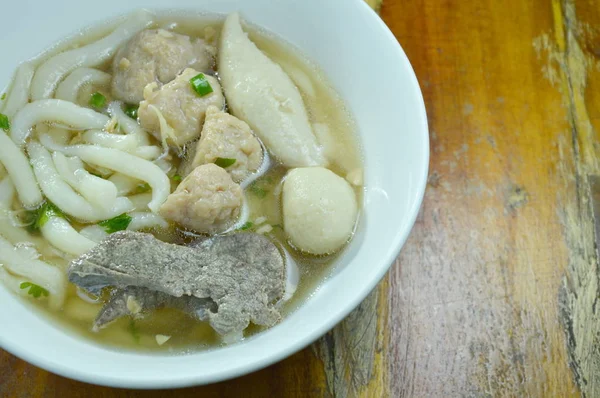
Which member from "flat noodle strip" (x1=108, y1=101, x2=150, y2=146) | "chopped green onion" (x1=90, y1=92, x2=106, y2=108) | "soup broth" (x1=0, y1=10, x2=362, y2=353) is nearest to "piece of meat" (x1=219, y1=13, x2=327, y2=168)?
"soup broth" (x1=0, y1=10, x2=362, y2=353)

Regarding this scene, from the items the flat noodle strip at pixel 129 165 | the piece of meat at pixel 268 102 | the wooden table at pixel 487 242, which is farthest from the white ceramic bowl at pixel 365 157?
the flat noodle strip at pixel 129 165

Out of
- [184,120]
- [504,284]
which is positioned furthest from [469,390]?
[184,120]

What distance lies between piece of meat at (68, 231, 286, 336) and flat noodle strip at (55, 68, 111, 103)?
705 millimetres

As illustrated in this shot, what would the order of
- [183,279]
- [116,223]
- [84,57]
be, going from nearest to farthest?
[183,279] < [116,223] < [84,57]

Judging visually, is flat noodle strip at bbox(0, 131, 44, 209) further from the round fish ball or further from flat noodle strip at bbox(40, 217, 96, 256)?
the round fish ball

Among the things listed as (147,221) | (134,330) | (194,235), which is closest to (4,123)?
(147,221)

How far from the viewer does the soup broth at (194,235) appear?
181 cm

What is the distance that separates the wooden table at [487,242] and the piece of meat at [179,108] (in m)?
0.88

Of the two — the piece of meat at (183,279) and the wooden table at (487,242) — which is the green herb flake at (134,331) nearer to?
the piece of meat at (183,279)

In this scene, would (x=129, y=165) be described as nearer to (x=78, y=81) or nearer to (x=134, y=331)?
(x=78, y=81)

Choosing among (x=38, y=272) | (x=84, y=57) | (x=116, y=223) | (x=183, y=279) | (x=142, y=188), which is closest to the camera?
(x=183, y=279)

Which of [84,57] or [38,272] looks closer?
[38,272]

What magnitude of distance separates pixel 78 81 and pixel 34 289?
84 cm

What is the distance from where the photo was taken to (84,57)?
2.32 m
